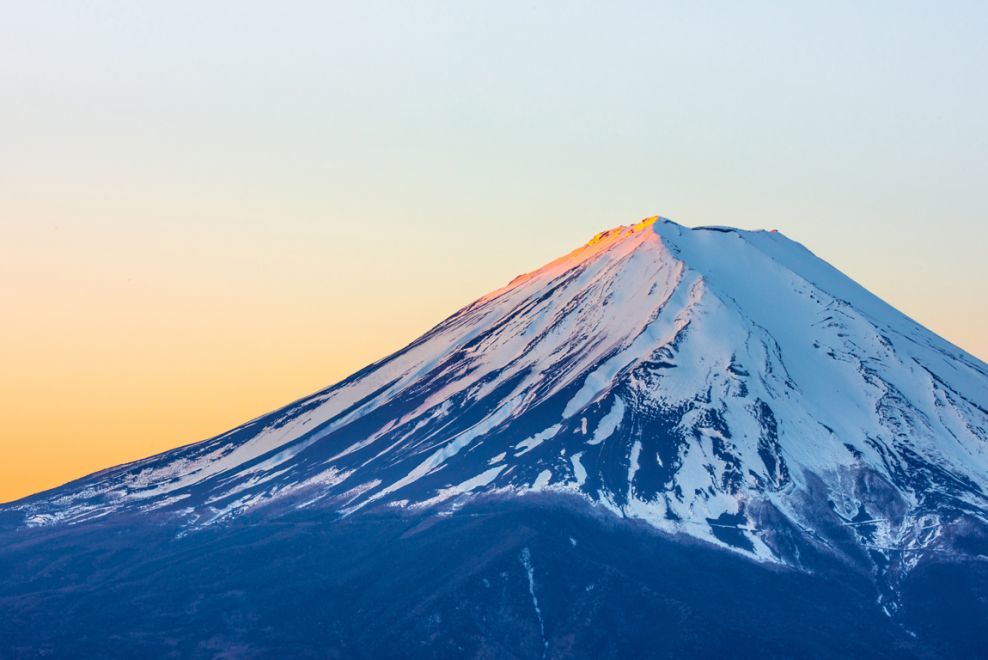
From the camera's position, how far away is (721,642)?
436ft

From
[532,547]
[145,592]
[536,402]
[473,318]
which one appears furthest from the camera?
[473,318]

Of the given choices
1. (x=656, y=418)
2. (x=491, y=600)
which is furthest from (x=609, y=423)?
(x=491, y=600)

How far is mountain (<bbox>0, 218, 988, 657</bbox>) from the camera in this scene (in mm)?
138375

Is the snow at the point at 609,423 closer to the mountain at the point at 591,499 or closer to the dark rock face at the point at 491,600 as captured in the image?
the mountain at the point at 591,499

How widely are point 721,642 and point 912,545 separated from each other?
73.7ft

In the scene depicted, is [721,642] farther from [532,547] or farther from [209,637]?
[209,637]

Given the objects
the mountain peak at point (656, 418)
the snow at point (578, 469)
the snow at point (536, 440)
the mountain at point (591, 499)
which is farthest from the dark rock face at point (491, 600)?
the snow at point (536, 440)

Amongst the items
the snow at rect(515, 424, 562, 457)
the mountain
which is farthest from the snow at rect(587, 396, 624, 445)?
the snow at rect(515, 424, 562, 457)

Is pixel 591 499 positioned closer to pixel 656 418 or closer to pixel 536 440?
pixel 536 440

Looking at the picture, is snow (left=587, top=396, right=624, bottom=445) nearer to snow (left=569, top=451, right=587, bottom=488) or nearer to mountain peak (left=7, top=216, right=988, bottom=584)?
mountain peak (left=7, top=216, right=988, bottom=584)

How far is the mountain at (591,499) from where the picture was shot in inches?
5448

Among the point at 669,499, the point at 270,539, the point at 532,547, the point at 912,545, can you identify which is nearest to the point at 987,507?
the point at 912,545

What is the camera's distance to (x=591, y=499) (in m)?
150

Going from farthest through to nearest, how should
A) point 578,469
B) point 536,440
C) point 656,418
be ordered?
point 536,440 < point 656,418 < point 578,469
